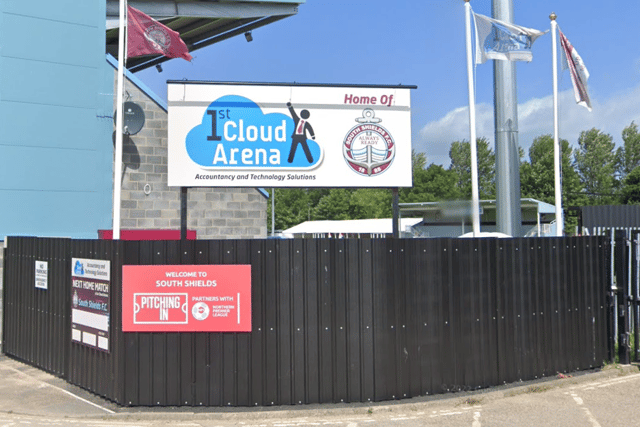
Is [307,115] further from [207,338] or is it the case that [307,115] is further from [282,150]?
[207,338]

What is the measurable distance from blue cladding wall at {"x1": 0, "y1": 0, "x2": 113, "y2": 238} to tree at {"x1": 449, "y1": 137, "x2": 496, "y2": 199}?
191 feet

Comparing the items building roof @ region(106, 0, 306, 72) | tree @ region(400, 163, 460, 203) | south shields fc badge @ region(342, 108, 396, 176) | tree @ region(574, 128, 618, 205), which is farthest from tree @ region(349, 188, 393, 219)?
south shields fc badge @ region(342, 108, 396, 176)

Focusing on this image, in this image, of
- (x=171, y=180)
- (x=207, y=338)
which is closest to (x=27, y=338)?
(x=171, y=180)

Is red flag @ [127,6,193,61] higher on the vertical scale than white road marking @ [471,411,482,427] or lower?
higher

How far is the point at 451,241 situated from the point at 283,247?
2.29 m

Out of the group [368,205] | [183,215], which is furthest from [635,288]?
[368,205]

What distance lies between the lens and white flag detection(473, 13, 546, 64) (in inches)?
470

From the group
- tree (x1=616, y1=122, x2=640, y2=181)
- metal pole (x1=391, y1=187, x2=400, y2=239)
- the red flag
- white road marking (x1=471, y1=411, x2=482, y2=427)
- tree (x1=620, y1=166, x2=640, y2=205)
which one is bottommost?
white road marking (x1=471, y1=411, x2=482, y2=427)

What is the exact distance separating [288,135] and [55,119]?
6.99m

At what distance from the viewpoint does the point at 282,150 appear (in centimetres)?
1025

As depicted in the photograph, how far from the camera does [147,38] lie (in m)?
11.1

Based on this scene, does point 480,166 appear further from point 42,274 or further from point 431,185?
point 42,274

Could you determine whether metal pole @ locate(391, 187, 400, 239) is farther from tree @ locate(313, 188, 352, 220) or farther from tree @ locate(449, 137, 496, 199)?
tree @ locate(313, 188, 352, 220)

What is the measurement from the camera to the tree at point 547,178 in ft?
207
